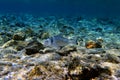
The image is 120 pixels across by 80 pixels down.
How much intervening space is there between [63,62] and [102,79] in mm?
1015

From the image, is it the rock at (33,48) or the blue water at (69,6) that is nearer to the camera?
the rock at (33,48)

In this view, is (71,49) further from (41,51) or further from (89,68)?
(89,68)

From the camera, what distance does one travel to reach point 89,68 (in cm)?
357

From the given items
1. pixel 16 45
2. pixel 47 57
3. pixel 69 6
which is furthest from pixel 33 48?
pixel 69 6

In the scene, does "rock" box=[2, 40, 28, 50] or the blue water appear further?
the blue water

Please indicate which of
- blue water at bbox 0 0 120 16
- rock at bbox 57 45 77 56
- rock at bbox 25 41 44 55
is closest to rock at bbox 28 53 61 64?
rock at bbox 57 45 77 56

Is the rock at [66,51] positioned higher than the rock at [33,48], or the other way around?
the rock at [33,48]

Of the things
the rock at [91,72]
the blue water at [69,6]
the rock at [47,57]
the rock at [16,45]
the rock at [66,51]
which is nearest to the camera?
the rock at [91,72]

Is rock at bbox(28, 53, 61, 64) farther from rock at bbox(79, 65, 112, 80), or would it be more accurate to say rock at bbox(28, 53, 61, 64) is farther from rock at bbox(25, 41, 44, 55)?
rock at bbox(79, 65, 112, 80)

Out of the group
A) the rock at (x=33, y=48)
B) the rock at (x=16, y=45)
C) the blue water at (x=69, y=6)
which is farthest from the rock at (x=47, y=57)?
the blue water at (x=69, y=6)

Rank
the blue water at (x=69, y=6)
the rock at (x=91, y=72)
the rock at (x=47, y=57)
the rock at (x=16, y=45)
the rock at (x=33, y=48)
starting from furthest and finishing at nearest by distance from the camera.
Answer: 1. the blue water at (x=69, y=6)
2. the rock at (x=16, y=45)
3. the rock at (x=33, y=48)
4. the rock at (x=47, y=57)
5. the rock at (x=91, y=72)

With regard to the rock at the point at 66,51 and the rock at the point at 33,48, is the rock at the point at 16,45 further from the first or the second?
the rock at the point at 66,51

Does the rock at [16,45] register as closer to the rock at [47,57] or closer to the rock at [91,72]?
the rock at [47,57]

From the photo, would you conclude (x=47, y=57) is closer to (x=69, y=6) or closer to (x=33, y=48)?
(x=33, y=48)
